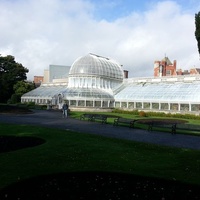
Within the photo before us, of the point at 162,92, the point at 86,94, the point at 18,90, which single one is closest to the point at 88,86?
the point at 86,94

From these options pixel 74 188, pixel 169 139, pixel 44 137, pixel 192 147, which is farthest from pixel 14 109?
pixel 74 188

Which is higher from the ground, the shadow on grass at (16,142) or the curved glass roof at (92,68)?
the curved glass roof at (92,68)

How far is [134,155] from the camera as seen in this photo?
1352 cm

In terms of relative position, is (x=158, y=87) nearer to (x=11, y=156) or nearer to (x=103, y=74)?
(x=103, y=74)

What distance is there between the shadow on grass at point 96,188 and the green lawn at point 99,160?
527 mm

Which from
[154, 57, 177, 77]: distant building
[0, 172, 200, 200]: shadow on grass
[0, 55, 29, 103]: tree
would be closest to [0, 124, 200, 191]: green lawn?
[0, 172, 200, 200]: shadow on grass

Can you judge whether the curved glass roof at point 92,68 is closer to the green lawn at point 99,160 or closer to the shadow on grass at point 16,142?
the shadow on grass at point 16,142

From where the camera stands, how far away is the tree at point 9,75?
254 feet

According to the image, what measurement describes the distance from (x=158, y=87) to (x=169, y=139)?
1402 inches

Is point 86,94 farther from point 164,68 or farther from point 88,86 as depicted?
point 164,68

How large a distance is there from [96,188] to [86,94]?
154 feet

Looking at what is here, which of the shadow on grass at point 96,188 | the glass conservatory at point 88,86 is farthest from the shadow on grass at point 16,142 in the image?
the glass conservatory at point 88,86

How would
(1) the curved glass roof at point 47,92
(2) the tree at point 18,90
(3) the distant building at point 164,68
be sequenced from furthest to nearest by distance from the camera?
(3) the distant building at point 164,68 < (2) the tree at point 18,90 < (1) the curved glass roof at point 47,92

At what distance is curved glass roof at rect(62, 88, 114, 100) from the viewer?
5525 centimetres
